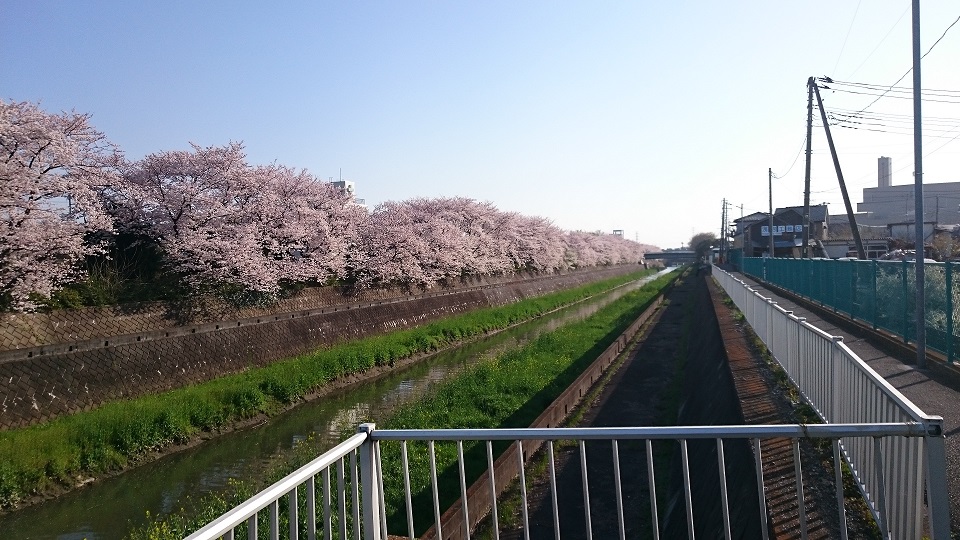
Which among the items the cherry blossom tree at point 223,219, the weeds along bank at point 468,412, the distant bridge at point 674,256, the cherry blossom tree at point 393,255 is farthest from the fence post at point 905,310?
the distant bridge at point 674,256

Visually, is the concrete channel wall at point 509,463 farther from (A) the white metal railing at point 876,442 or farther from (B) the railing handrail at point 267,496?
(A) the white metal railing at point 876,442

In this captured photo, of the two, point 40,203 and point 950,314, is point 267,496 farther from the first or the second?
point 40,203

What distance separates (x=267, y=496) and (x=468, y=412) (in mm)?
10059

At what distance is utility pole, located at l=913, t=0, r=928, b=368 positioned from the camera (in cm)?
879

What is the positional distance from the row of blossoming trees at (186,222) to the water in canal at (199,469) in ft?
15.5

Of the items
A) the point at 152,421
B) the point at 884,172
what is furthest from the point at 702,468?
the point at 884,172

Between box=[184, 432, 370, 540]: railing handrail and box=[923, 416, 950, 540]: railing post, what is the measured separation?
2497mm

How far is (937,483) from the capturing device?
277cm

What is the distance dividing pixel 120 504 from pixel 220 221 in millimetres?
10831

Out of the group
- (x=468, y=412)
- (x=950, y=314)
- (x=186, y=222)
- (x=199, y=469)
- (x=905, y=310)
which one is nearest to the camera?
(x=950, y=314)

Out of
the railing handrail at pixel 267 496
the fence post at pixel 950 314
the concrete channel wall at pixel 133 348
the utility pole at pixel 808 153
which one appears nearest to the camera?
the railing handrail at pixel 267 496

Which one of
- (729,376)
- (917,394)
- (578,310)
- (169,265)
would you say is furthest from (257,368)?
(578,310)

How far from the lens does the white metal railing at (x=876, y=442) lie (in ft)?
9.25

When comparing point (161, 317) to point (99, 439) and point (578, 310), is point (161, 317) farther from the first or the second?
point (578, 310)
